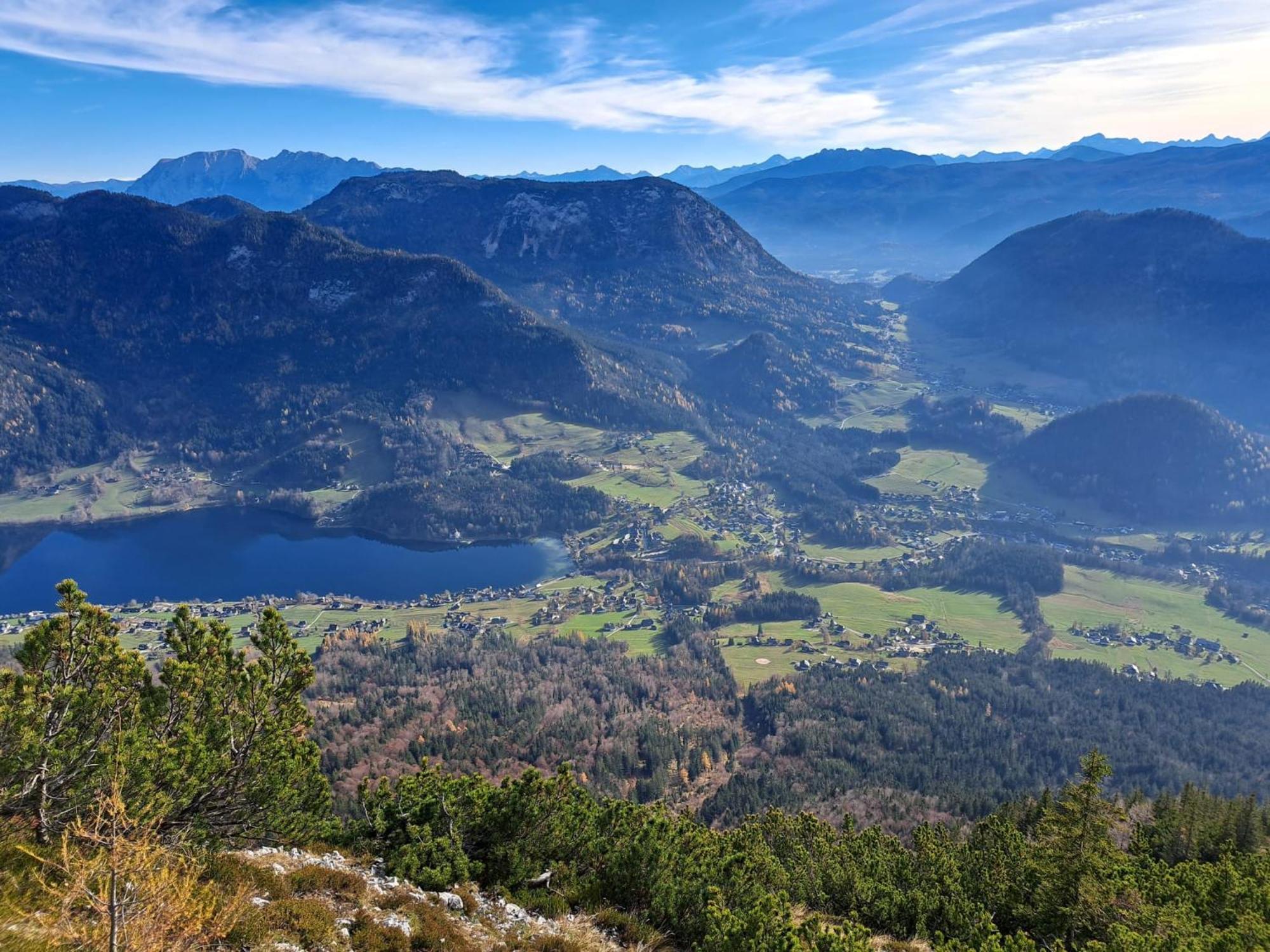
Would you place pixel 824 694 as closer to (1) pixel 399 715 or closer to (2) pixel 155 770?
(1) pixel 399 715

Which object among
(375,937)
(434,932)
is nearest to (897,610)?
(434,932)

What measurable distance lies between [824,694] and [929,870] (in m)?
89.9

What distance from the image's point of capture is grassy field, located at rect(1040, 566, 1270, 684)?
148m

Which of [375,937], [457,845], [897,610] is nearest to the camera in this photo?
[375,937]

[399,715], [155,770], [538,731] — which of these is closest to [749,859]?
[155,770]

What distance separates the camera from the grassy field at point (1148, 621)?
148 metres

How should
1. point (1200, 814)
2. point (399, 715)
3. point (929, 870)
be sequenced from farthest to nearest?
point (399, 715) → point (1200, 814) → point (929, 870)

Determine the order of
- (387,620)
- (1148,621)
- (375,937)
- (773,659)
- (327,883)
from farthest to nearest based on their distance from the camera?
1. (1148,621)
2. (387,620)
3. (773,659)
4. (327,883)
5. (375,937)

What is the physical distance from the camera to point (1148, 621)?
169 m

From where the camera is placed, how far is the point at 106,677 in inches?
872

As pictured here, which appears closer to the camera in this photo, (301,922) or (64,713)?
(64,713)

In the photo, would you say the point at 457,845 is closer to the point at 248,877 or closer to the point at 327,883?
the point at 327,883

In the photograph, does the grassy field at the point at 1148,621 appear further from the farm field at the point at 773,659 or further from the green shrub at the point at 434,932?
the green shrub at the point at 434,932

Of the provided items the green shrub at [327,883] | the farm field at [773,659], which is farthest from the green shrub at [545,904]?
the farm field at [773,659]
